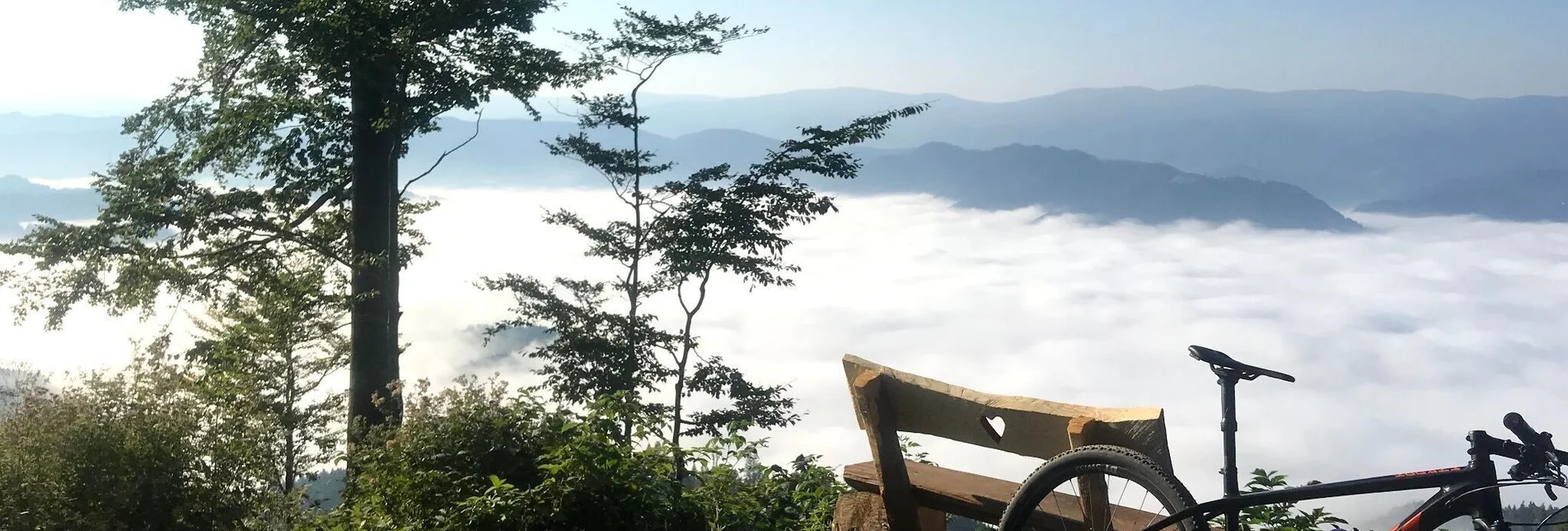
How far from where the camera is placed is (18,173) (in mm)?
79188

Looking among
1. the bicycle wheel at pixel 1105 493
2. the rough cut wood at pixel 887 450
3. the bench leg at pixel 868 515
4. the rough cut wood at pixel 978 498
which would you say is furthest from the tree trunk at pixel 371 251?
the bicycle wheel at pixel 1105 493

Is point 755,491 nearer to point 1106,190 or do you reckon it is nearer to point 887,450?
point 887,450

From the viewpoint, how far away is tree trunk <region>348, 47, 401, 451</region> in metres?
9.36

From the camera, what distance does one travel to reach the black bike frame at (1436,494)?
7.71 ft

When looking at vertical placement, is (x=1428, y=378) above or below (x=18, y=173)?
below

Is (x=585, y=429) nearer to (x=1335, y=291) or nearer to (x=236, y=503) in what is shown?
(x=236, y=503)

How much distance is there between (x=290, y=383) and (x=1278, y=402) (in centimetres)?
11599

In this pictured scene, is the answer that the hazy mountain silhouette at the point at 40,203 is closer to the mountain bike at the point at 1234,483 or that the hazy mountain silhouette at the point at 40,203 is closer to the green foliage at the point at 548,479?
the green foliage at the point at 548,479

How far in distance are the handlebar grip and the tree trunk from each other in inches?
343

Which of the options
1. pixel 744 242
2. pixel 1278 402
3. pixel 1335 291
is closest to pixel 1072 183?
pixel 1335 291

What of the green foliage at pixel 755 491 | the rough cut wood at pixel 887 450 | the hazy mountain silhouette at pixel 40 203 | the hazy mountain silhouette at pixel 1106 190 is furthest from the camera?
the hazy mountain silhouette at pixel 1106 190

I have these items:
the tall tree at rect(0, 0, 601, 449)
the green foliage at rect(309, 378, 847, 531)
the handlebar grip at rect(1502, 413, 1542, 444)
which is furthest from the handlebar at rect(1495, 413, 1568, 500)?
the tall tree at rect(0, 0, 601, 449)

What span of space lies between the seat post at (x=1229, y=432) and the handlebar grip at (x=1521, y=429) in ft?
1.90

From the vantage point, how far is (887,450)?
3213 mm
